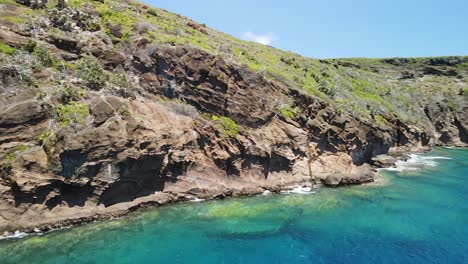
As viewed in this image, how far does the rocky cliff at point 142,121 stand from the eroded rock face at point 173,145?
155mm

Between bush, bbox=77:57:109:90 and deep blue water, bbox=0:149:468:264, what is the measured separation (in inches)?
714

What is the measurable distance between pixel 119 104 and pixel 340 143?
35.8 metres

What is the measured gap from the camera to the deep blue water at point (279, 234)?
30.6 metres

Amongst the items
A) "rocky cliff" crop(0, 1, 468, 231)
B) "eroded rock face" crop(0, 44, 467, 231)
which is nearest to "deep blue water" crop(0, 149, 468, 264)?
"eroded rock face" crop(0, 44, 467, 231)

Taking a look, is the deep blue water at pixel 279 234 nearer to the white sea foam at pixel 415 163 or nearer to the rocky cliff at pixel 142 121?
the rocky cliff at pixel 142 121

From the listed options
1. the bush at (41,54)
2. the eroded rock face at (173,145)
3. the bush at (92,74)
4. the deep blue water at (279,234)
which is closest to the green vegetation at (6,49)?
the bush at (41,54)

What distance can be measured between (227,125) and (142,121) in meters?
13.0

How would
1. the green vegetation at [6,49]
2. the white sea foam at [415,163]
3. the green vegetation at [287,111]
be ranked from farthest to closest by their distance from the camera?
the white sea foam at [415,163] → the green vegetation at [287,111] → the green vegetation at [6,49]

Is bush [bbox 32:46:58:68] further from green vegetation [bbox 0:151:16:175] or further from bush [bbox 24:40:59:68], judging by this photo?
green vegetation [bbox 0:151:16:175]

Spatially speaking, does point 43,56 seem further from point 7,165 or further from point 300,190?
point 300,190

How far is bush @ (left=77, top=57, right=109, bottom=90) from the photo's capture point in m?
45.1

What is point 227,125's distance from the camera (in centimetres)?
5141

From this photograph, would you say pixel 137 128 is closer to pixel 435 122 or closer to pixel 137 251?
pixel 137 251

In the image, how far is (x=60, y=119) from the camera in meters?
38.8
